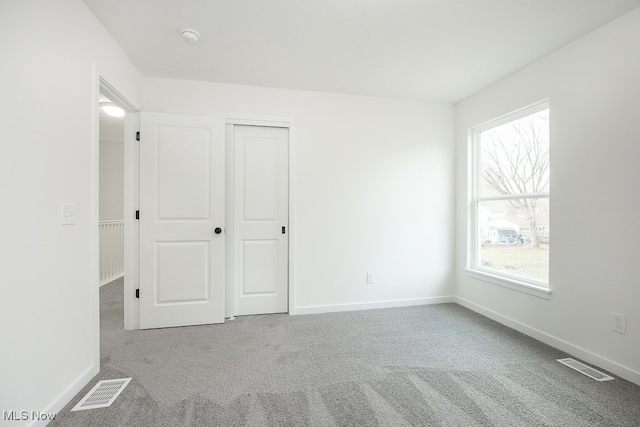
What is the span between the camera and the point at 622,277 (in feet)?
6.76

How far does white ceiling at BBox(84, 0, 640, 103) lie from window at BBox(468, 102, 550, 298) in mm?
573

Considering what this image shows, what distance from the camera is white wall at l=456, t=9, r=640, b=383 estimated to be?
2.01 metres

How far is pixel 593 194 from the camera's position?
2.23m

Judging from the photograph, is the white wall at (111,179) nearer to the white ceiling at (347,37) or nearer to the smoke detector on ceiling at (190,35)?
the white ceiling at (347,37)

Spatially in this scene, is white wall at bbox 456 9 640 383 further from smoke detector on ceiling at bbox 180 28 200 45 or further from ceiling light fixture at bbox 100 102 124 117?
ceiling light fixture at bbox 100 102 124 117

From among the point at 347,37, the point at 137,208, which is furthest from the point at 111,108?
the point at 347,37

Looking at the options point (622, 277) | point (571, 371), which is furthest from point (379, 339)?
point (622, 277)

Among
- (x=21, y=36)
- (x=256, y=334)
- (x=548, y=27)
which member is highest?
(x=548, y=27)

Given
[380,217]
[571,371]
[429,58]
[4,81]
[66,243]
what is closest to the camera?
[4,81]

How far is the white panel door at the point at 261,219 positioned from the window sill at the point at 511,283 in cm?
217

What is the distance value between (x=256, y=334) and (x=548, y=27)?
3.41 m

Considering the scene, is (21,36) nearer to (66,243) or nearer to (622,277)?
(66,243)
